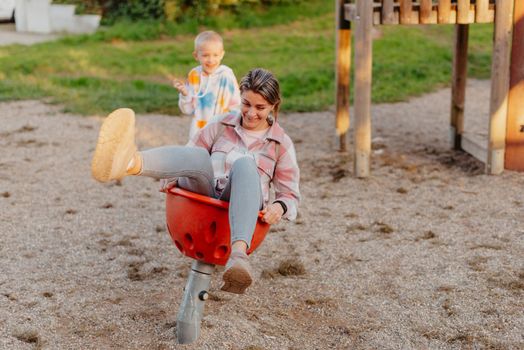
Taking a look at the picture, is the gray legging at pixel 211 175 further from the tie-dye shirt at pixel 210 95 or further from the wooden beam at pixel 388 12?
the wooden beam at pixel 388 12

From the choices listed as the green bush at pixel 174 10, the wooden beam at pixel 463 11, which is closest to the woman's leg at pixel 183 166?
the wooden beam at pixel 463 11

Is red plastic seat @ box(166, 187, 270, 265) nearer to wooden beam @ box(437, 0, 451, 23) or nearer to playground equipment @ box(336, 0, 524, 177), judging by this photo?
playground equipment @ box(336, 0, 524, 177)

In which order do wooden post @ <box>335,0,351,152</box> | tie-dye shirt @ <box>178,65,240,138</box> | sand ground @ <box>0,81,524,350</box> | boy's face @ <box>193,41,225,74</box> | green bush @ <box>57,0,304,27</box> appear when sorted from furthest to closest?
green bush @ <box>57,0,304,27</box> < wooden post @ <box>335,0,351,152</box> < tie-dye shirt @ <box>178,65,240,138</box> < boy's face @ <box>193,41,225,74</box> < sand ground @ <box>0,81,524,350</box>

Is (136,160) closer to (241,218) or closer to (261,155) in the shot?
(241,218)

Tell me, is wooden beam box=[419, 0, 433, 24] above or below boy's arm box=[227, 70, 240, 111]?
above

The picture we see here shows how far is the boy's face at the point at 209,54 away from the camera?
4.59m

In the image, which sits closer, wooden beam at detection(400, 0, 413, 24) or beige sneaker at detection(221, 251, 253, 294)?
beige sneaker at detection(221, 251, 253, 294)

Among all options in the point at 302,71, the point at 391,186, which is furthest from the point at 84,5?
the point at 391,186

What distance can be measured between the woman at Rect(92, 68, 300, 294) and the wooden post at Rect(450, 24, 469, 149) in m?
3.88

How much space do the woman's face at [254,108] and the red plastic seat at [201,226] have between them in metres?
0.41

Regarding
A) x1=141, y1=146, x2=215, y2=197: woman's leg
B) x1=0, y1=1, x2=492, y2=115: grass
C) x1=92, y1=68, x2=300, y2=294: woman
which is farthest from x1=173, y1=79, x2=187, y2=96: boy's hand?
x1=0, y1=1, x2=492, y2=115: grass

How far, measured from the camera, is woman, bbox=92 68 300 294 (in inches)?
97.7

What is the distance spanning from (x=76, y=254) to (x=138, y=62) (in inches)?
294

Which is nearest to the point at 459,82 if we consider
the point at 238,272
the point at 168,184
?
the point at 168,184
